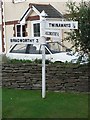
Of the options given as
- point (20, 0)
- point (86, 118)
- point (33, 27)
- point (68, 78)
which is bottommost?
point (86, 118)

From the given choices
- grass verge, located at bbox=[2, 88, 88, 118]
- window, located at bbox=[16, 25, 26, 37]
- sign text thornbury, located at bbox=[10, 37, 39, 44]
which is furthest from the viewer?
window, located at bbox=[16, 25, 26, 37]

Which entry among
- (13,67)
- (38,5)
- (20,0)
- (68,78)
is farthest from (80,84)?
(20,0)

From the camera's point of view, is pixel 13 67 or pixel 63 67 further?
pixel 13 67

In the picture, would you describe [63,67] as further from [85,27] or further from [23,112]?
[23,112]

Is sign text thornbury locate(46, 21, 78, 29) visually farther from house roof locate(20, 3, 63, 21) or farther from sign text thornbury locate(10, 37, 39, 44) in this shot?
house roof locate(20, 3, 63, 21)

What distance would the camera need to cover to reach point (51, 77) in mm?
10961

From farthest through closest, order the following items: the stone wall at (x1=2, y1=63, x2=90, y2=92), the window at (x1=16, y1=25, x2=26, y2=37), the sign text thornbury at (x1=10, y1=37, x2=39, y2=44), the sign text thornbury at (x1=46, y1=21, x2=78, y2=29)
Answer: the window at (x1=16, y1=25, x2=26, y2=37)
the stone wall at (x1=2, y1=63, x2=90, y2=92)
the sign text thornbury at (x1=10, y1=37, x2=39, y2=44)
the sign text thornbury at (x1=46, y1=21, x2=78, y2=29)

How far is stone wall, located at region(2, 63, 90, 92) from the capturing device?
35.2 feet

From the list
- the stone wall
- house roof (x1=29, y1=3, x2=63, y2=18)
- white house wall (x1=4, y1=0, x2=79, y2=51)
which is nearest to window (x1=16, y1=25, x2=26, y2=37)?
white house wall (x1=4, y1=0, x2=79, y2=51)

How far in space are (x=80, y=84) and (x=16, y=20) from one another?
64.5 ft

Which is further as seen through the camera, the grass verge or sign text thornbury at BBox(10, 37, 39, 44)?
sign text thornbury at BBox(10, 37, 39, 44)

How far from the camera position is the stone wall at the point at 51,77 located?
10719mm

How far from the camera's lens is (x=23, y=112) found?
8438 millimetres

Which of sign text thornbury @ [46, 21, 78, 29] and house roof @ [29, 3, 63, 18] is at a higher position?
house roof @ [29, 3, 63, 18]
